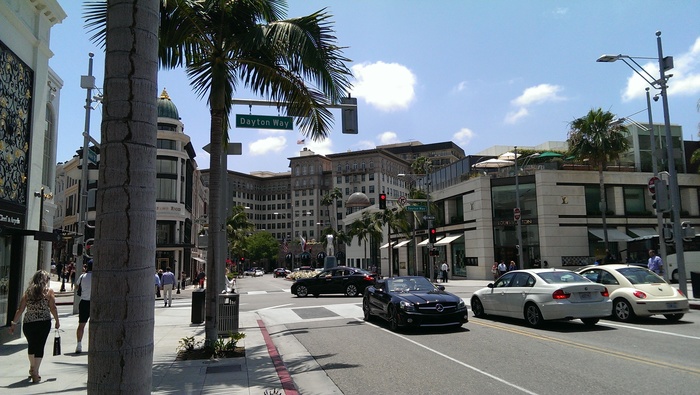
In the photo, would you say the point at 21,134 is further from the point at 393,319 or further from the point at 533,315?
the point at 533,315

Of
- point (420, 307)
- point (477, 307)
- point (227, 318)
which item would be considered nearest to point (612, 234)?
point (477, 307)

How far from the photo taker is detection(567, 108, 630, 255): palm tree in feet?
127

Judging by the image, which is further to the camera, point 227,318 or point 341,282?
point 341,282

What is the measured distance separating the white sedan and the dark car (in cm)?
1260

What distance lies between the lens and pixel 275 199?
499 feet

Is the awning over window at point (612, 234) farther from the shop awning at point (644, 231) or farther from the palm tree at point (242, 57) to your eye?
the palm tree at point (242, 57)

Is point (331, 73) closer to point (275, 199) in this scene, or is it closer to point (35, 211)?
point (35, 211)

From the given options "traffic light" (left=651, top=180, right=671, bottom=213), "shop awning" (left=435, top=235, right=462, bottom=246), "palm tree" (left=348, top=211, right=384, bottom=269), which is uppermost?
"palm tree" (left=348, top=211, right=384, bottom=269)

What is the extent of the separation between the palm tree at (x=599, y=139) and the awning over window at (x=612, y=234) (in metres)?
1.66

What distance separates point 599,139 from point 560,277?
96.6 ft

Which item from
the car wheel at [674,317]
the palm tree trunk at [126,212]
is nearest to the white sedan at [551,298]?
the car wheel at [674,317]

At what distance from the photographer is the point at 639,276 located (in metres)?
14.2

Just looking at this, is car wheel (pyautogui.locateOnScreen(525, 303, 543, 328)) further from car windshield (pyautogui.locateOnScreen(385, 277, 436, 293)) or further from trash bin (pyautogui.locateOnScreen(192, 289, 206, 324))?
trash bin (pyautogui.locateOnScreen(192, 289, 206, 324))

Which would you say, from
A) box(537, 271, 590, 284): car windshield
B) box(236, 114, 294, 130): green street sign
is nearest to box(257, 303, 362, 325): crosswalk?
box(537, 271, 590, 284): car windshield
